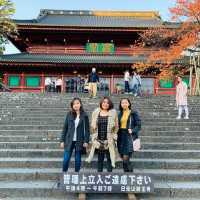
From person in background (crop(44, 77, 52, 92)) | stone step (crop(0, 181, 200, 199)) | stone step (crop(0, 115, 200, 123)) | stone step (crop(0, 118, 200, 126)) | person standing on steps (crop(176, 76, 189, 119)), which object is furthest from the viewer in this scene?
person in background (crop(44, 77, 52, 92))

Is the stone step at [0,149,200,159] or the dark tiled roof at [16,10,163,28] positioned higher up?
the dark tiled roof at [16,10,163,28]

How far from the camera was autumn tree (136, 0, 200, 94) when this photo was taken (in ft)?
72.1

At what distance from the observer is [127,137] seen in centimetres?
710

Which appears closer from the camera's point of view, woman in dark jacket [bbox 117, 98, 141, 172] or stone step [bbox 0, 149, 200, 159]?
woman in dark jacket [bbox 117, 98, 141, 172]

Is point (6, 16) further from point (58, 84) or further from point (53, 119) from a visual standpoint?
point (53, 119)

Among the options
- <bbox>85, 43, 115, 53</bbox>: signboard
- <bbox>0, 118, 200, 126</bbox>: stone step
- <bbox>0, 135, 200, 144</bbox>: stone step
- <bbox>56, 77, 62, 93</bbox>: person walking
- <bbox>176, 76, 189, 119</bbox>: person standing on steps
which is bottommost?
<bbox>0, 135, 200, 144</bbox>: stone step

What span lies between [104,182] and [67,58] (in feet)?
67.9

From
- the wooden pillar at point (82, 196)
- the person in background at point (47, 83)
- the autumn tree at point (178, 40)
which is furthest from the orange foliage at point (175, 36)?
the wooden pillar at point (82, 196)

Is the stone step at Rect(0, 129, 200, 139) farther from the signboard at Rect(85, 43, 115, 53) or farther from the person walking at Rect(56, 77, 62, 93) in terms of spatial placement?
the signboard at Rect(85, 43, 115, 53)

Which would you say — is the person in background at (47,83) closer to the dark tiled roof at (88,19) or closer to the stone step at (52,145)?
the dark tiled roof at (88,19)

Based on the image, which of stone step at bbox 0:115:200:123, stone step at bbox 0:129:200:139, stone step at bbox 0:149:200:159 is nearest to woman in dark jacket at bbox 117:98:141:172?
stone step at bbox 0:149:200:159

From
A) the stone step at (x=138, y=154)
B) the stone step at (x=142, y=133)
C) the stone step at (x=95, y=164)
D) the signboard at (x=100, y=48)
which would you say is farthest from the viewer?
the signboard at (x=100, y=48)

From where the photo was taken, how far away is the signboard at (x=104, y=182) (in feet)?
21.2

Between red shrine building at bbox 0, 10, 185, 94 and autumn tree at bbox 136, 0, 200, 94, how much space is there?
124 centimetres
